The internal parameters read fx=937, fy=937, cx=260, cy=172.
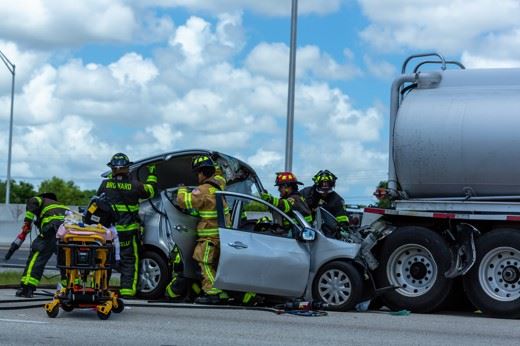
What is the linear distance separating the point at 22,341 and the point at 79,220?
2.59 m

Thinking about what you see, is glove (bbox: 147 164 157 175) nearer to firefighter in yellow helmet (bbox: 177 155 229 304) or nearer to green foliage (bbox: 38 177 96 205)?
firefighter in yellow helmet (bbox: 177 155 229 304)

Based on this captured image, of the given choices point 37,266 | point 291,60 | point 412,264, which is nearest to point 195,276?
point 37,266

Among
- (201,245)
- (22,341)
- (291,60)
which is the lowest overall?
(22,341)

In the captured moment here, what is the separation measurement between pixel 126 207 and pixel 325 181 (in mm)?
2975

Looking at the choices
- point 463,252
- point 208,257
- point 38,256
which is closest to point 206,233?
point 208,257

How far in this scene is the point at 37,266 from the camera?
12.5 metres

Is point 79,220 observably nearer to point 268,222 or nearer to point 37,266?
point 37,266

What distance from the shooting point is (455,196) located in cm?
1283

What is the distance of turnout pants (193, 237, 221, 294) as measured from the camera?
12328 mm

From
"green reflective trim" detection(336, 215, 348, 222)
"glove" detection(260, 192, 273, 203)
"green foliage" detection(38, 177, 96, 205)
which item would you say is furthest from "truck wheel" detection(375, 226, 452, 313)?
"green foliage" detection(38, 177, 96, 205)

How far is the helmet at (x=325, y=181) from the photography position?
1377 cm

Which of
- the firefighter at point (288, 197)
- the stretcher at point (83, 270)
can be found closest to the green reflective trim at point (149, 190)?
the firefighter at point (288, 197)

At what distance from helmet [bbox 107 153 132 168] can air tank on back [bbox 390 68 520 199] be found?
12.2ft

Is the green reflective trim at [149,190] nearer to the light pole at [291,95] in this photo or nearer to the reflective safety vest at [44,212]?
the reflective safety vest at [44,212]
